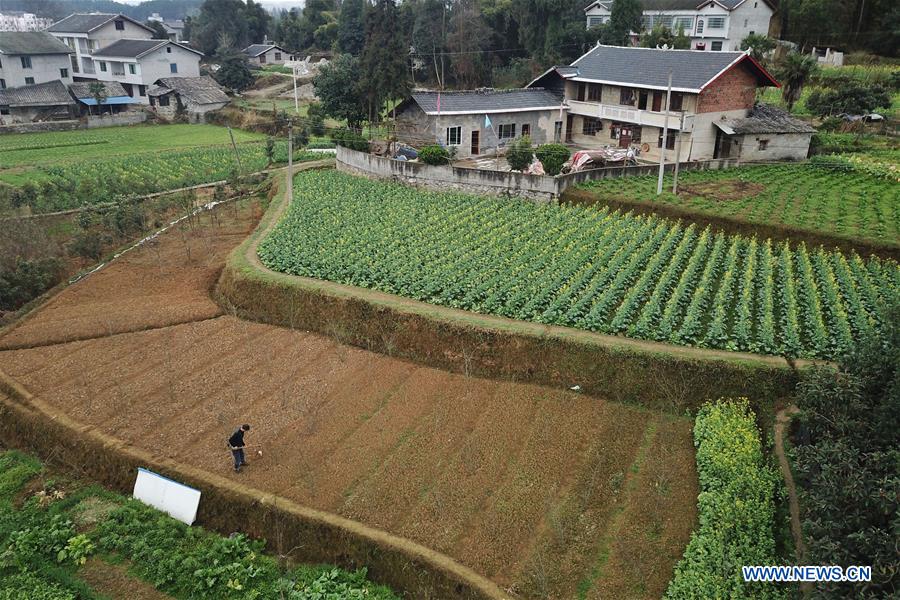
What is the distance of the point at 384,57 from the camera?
41.7 m

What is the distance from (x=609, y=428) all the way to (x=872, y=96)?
109 ft

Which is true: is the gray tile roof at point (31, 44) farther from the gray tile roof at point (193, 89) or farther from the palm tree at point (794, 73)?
the palm tree at point (794, 73)

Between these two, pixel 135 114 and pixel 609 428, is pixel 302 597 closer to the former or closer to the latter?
pixel 609 428

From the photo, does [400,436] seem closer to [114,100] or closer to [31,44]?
[114,100]

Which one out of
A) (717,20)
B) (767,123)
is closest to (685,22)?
(717,20)

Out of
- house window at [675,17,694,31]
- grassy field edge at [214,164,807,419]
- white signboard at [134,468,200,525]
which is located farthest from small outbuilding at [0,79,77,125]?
white signboard at [134,468,200,525]

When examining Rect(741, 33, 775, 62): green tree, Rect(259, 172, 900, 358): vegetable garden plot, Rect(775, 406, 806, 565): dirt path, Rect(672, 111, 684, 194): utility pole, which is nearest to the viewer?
Rect(775, 406, 806, 565): dirt path

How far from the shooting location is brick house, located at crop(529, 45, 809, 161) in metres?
36.6

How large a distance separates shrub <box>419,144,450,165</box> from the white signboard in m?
23.9

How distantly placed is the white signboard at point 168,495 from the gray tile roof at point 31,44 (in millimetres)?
61716

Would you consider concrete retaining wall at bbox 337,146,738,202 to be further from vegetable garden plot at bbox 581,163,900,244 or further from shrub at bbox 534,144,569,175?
shrub at bbox 534,144,569,175

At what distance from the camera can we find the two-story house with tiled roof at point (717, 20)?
5781cm

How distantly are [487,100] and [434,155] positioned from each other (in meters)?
7.26

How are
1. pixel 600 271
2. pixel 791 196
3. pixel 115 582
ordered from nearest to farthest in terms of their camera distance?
pixel 115 582 → pixel 600 271 → pixel 791 196
